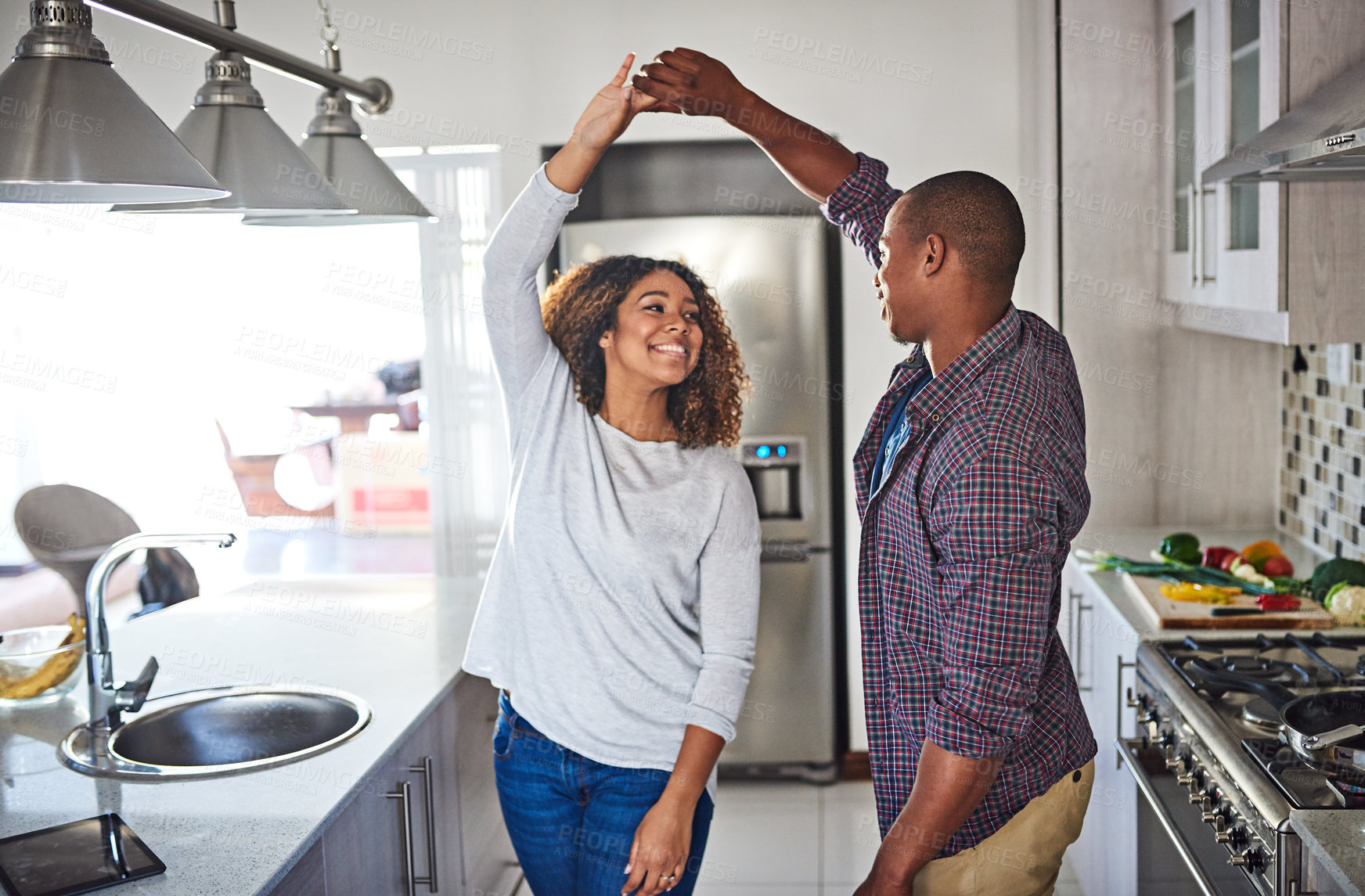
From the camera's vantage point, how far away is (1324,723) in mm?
1538

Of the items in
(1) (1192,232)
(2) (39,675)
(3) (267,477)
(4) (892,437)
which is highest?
(1) (1192,232)

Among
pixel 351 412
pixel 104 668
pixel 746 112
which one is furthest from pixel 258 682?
pixel 351 412

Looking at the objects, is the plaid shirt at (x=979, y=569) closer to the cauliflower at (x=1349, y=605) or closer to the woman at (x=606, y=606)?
the woman at (x=606, y=606)

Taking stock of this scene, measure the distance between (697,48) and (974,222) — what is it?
7.70 ft

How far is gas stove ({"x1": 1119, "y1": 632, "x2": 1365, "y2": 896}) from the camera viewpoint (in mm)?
1404

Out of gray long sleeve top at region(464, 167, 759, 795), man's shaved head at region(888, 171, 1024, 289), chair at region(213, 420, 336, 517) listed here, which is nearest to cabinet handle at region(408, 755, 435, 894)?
gray long sleeve top at region(464, 167, 759, 795)

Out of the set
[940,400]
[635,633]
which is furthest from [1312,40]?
[635,633]

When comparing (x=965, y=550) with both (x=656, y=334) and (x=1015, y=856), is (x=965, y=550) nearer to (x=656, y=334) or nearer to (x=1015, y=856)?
(x=1015, y=856)

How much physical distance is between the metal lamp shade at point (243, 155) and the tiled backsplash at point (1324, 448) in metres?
2.10

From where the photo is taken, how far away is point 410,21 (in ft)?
11.3

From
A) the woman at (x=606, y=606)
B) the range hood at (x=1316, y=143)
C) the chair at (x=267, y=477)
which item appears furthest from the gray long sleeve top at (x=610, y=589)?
the chair at (x=267, y=477)

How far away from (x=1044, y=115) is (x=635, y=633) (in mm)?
2278

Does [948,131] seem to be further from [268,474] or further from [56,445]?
[268,474]

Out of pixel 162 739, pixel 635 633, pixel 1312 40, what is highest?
pixel 1312 40
